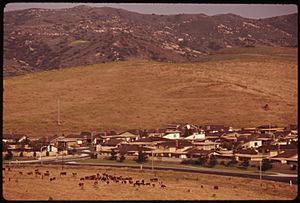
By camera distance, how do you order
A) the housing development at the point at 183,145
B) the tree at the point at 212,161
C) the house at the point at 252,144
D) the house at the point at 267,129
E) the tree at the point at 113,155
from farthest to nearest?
the house at the point at 267,129
the house at the point at 252,144
the tree at the point at 113,155
the housing development at the point at 183,145
the tree at the point at 212,161

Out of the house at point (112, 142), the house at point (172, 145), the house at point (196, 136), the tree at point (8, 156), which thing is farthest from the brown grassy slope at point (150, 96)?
the house at point (172, 145)

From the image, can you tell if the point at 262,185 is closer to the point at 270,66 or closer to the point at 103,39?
the point at 270,66

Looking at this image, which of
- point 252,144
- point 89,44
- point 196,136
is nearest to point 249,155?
point 252,144

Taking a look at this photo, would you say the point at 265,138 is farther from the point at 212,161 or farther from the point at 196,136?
the point at 212,161

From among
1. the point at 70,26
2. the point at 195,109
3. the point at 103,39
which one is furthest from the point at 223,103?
the point at 70,26

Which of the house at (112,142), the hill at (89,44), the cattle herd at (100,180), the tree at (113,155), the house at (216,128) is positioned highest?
the hill at (89,44)

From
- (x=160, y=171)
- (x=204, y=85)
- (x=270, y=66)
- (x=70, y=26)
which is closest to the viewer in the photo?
(x=160, y=171)

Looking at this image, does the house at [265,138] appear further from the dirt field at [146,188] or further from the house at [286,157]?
the dirt field at [146,188]
